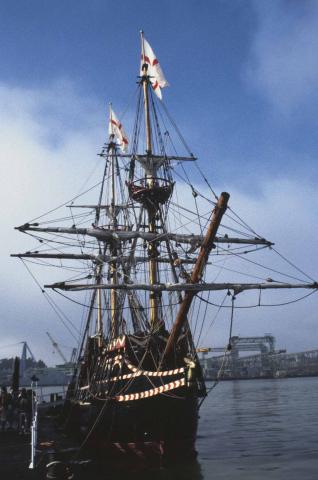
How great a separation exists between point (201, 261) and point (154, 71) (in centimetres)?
1406

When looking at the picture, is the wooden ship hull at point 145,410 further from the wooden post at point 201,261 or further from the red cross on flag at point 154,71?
the red cross on flag at point 154,71

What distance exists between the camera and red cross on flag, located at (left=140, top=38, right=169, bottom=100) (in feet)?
89.0

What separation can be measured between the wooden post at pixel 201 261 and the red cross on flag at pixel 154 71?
38.1ft

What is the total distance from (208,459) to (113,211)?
2502 cm

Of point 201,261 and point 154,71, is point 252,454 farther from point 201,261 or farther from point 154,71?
point 154,71

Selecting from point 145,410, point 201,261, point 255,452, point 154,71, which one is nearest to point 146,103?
point 154,71

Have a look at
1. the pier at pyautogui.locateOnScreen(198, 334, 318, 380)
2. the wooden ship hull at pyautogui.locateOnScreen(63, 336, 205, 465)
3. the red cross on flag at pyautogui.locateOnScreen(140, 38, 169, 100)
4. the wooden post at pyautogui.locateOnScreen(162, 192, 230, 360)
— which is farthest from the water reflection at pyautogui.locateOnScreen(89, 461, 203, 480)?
the pier at pyautogui.locateOnScreen(198, 334, 318, 380)

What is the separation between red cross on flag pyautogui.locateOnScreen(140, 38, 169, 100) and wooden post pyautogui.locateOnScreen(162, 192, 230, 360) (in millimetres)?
11602

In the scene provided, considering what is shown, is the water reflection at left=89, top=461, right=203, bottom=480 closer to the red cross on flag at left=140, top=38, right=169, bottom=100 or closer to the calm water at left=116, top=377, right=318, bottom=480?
the calm water at left=116, top=377, right=318, bottom=480

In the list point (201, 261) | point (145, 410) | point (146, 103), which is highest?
point (146, 103)

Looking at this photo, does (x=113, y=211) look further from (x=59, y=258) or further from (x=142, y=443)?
(x=142, y=443)

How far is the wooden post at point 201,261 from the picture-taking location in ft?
57.9

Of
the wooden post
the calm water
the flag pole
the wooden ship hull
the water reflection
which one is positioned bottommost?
the calm water

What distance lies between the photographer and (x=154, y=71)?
2744 cm
